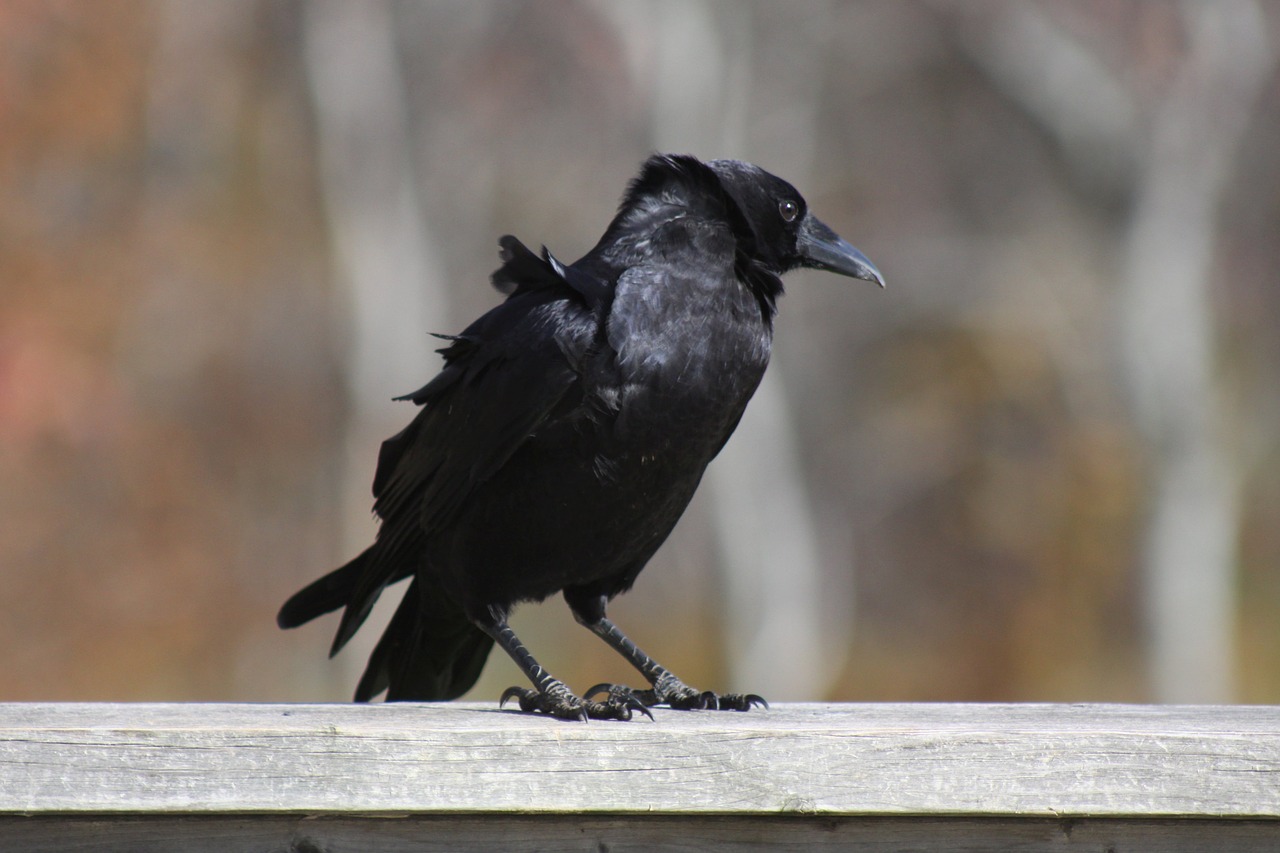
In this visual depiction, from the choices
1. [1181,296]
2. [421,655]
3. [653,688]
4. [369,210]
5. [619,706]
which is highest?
[369,210]

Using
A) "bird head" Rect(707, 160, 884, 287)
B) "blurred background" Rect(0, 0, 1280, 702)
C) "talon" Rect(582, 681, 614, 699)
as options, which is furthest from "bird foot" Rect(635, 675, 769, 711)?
"blurred background" Rect(0, 0, 1280, 702)

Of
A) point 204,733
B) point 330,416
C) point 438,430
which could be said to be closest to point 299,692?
point 330,416

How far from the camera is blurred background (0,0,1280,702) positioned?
10.7 meters

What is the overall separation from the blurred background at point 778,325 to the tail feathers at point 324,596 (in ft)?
23.3

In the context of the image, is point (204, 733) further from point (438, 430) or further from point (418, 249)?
point (418, 249)

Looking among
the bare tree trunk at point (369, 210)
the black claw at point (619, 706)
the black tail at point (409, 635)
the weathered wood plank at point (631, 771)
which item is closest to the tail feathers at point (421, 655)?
the black tail at point (409, 635)

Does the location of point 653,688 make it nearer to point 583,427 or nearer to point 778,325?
point 583,427

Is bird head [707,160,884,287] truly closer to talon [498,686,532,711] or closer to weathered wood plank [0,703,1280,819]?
talon [498,686,532,711]

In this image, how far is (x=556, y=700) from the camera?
2.82 m

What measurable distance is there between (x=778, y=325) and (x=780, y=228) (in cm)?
877

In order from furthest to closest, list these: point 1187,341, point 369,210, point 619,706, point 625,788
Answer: point 369,210
point 1187,341
point 619,706
point 625,788

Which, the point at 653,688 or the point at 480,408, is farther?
the point at 653,688

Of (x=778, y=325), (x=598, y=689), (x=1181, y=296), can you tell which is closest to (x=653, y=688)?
(x=598, y=689)

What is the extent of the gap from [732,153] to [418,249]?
2.73 m
